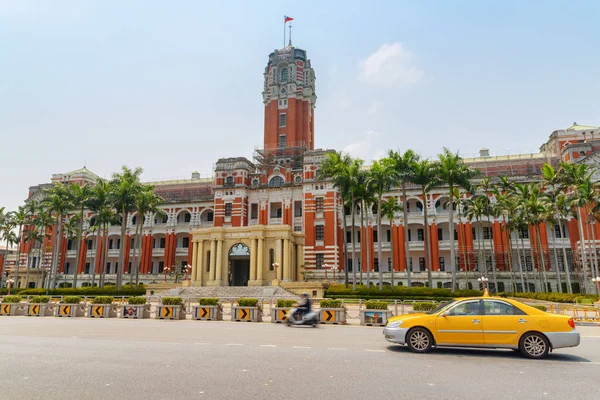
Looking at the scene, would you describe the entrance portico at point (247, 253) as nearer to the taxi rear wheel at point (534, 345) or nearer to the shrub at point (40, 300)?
the shrub at point (40, 300)

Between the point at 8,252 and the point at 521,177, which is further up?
the point at 521,177

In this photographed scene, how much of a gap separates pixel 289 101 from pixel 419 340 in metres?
58.4

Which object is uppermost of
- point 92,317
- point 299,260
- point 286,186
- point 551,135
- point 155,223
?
point 551,135

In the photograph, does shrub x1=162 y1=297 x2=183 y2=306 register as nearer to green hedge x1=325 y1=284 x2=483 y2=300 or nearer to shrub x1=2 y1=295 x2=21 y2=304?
shrub x1=2 y1=295 x2=21 y2=304

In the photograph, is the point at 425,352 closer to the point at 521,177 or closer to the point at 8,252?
the point at 521,177

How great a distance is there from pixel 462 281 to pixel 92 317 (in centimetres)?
4202

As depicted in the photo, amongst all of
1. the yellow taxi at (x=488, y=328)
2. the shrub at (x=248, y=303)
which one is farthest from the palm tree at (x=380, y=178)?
the yellow taxi at (x=488, y=328)

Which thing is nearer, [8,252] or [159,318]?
[159,318]

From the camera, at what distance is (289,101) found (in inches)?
2596

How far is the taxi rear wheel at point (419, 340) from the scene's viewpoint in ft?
36.3

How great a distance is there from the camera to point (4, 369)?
28.9ft

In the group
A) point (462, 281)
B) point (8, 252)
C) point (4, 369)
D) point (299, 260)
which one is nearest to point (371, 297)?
point (299, 260)

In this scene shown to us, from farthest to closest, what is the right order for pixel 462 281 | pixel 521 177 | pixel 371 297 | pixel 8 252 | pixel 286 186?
pixel 8 252 → pixel 286 186 → pixel 521 177 → pixel 462 281 → pixel 371 297

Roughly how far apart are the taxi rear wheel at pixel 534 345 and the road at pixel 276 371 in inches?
12.2
